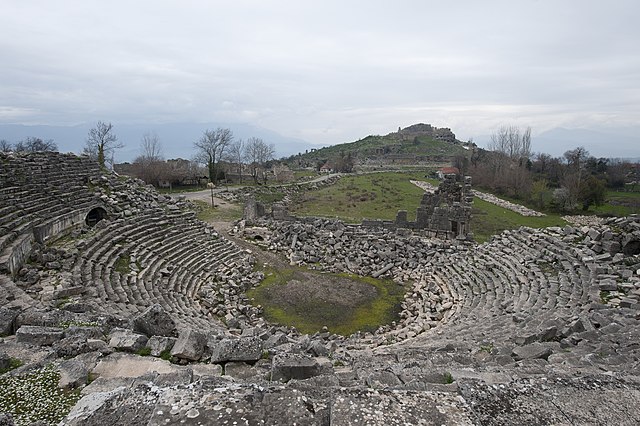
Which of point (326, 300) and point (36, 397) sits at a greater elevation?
point (36, 397)

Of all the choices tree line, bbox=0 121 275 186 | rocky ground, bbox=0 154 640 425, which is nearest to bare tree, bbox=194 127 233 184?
tree line, bbox=0 121 275 186

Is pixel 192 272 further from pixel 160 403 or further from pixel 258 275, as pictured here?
pixel 160 403

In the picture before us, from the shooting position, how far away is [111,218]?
18500 mm

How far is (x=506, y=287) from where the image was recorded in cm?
1545

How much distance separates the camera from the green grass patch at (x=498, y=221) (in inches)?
1136

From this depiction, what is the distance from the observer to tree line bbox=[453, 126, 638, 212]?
39344 mm

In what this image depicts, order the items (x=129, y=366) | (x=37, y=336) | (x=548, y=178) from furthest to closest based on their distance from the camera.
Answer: (x=548, y=178)
(x=37, y=336)
(x=129, y=366)

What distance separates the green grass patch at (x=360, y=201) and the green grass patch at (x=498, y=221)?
18.3ft

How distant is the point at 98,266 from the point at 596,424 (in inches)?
566

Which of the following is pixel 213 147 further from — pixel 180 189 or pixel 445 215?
pixel 445 215

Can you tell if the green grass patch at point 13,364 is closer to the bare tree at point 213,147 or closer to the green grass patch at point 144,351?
the green grass patch at point 144,351

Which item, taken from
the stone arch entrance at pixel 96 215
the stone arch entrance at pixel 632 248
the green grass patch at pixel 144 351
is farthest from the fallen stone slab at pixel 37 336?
the stone arch entrance at pixel 632 248

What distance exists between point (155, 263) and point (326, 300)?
24.4 feet

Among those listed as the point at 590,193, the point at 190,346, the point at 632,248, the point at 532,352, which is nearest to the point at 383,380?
the point at 190,346
